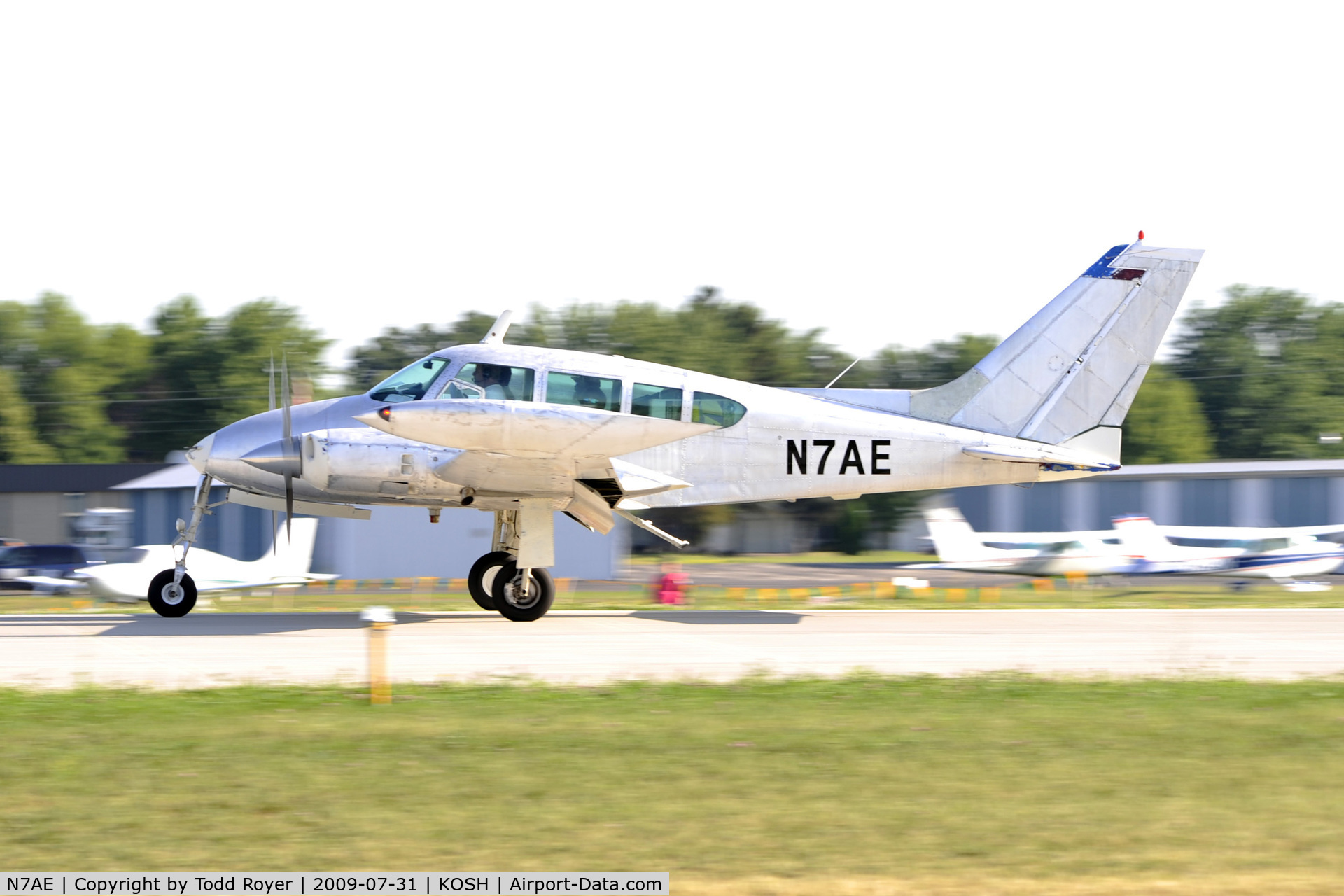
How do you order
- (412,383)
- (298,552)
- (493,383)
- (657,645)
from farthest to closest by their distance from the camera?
(298,552) < (412,383) < (493,383) < (657,645)

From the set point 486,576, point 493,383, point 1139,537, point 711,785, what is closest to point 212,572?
point 486,576

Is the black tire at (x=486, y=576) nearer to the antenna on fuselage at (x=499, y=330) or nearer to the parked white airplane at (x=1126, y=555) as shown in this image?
the antenna on fuselage at (x=499, y=330)

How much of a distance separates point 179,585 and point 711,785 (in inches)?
462

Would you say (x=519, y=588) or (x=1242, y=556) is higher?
(x=519, y=588)

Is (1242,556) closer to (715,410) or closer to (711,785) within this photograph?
(715,410)

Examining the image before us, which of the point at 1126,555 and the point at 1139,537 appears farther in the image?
the point at 1139,537

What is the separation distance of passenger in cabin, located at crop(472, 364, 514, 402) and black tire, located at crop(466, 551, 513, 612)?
3.04 meters

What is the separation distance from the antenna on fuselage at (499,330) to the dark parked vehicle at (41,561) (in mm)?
18375

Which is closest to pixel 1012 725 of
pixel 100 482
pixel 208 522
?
pixel 208 522

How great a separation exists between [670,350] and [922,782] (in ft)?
206

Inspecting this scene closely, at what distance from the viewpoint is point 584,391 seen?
16.1 metres

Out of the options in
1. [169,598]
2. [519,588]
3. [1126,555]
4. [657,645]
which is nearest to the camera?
[657,645]

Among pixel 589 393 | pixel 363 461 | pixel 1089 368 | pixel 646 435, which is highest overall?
pixel 1089 368

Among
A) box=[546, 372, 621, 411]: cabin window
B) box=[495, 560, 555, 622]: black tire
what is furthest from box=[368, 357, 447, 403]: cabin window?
box=[495, 560, 555, 622]: black tire
